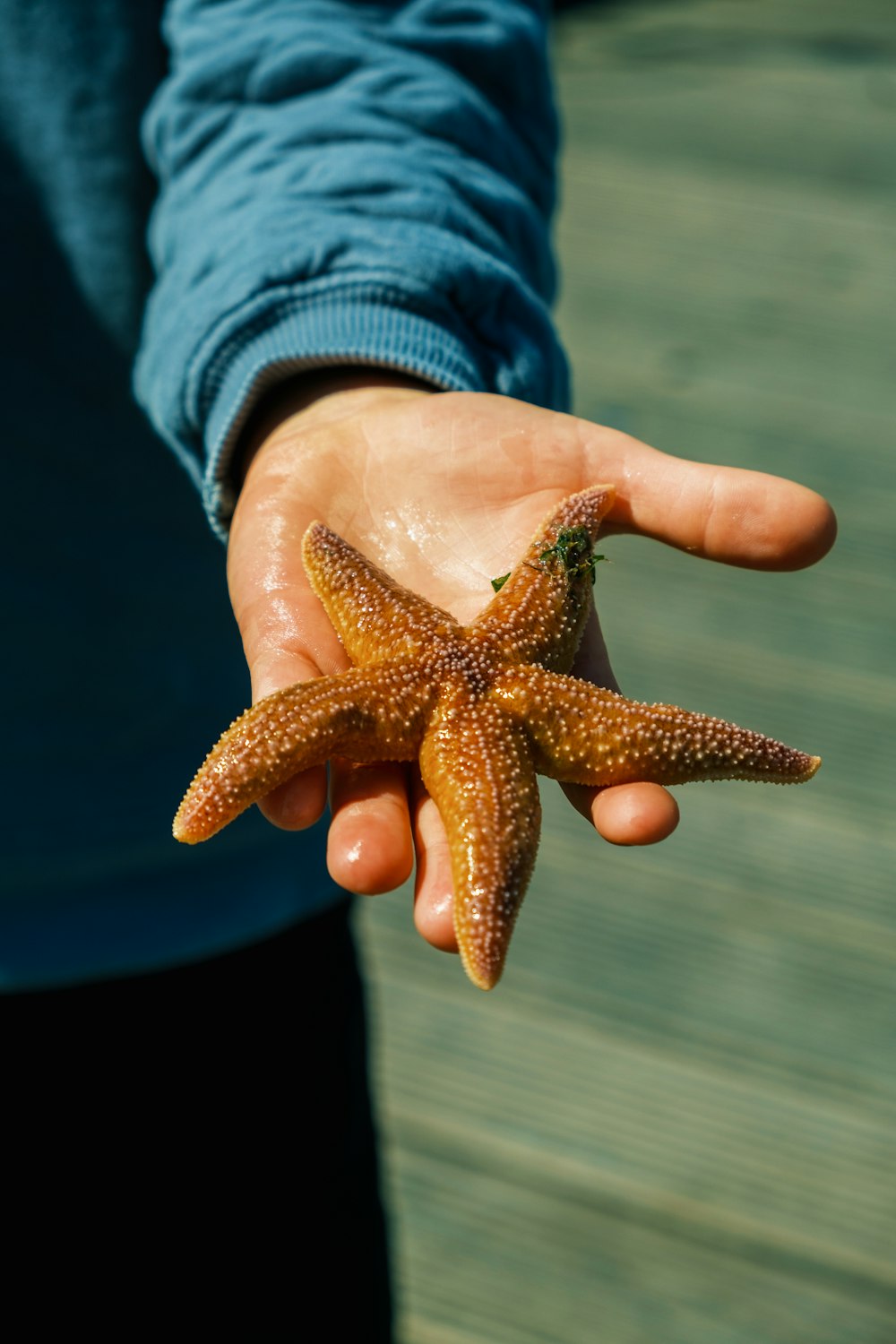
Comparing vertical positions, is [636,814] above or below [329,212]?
below

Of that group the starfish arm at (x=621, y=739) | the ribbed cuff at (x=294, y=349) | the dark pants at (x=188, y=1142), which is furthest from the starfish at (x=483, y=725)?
the dark pants at (x=188, y=1142)

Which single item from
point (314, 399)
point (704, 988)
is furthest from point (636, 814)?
point (704, 988)

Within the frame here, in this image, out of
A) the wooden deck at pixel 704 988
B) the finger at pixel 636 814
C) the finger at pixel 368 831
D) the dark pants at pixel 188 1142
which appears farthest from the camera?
the wooden deck at pixel 704 988

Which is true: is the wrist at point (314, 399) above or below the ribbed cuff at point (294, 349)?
below

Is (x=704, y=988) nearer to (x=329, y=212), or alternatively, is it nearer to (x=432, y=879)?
(x=432, y=879)

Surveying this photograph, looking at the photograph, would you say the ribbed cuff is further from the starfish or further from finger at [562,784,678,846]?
finger at [562,784,678,846]

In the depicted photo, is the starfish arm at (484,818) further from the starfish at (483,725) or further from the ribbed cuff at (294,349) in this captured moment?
the ribbed cuff at (294,349)

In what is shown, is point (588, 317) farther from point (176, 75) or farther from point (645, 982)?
point (176, 75)
